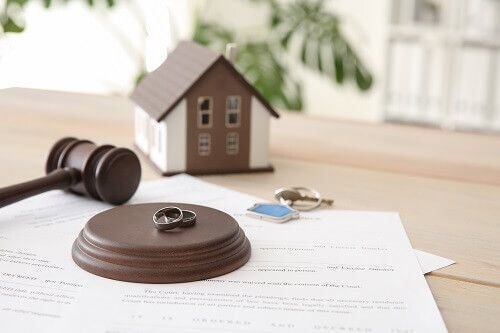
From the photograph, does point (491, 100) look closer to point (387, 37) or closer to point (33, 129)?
point (387, 37)

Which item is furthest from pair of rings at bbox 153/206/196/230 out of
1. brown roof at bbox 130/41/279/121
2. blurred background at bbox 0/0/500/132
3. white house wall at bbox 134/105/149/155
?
blurred background at bbox 0/0/500/132

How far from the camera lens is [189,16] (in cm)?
441

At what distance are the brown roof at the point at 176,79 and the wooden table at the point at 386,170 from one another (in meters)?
0.10

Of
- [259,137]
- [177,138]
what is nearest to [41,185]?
[177,138]

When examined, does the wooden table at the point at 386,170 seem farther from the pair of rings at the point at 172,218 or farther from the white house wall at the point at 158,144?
the pair of rings at the point at 172,218

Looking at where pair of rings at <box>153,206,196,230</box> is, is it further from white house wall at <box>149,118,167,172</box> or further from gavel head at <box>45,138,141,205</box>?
white house wall at <box>149,118,167,172</box>

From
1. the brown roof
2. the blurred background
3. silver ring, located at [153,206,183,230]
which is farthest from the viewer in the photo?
the blurred background

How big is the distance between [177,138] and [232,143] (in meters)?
0.09

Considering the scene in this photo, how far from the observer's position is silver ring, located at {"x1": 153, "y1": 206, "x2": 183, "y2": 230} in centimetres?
82

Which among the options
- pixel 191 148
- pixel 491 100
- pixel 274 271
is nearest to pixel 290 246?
pixel 274 271

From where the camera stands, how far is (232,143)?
1257 mm

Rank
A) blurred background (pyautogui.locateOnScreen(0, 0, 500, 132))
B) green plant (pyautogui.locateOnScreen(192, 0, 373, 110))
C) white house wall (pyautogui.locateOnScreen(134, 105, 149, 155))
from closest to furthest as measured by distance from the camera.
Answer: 1. white house wall (pyautogui.locateOnScreen(134, 105, 149, 155))
2. green plant (pyautogui.locateOnScreen(192, 0, 373, 110))
3. blurred background (pyautogui.locateOnScreen(0, 0, 500, 132))

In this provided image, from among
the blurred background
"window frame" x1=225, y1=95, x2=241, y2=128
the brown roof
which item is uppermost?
the brown roof

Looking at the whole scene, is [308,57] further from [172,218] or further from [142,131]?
[172,218]
